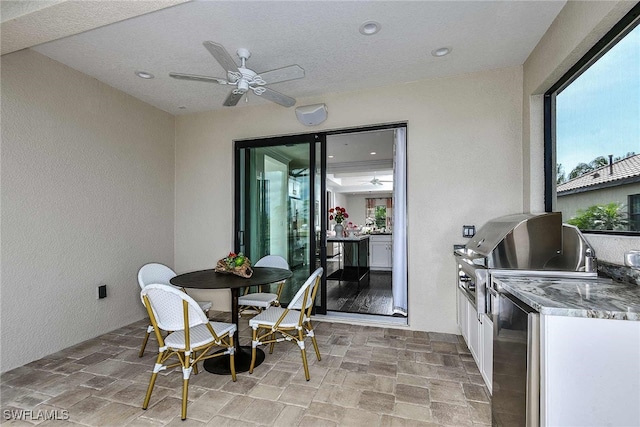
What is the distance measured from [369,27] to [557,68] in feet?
4.84

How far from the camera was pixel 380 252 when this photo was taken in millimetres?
7305

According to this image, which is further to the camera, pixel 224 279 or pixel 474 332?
pixel 224 279

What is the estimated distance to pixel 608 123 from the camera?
1.87 metres

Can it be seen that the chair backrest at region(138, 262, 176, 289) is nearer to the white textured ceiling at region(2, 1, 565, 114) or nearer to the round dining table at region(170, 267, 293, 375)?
the round dining table at region(170, 267, 293, 375)

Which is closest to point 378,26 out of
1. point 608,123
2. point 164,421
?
point 608,123

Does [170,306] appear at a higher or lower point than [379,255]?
higher

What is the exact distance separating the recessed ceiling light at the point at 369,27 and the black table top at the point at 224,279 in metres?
2.16

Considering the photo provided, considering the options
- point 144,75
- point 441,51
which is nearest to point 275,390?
point 441,51

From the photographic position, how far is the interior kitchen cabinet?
285 inches

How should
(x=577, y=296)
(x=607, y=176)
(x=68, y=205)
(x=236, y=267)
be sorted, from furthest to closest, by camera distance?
(x=68, y=205) → (x=236, y=267) → (x=607, y=176) → (x=577, y=296)

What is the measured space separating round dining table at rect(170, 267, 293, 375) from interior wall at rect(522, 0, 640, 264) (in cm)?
228

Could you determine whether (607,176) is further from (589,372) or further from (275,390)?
(275,390)

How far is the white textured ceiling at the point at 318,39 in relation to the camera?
2.12 m

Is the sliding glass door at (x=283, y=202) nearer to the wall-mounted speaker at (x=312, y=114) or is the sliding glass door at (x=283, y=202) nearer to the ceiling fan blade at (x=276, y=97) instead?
the wall-mounted speaker at (x=312, y=114)
